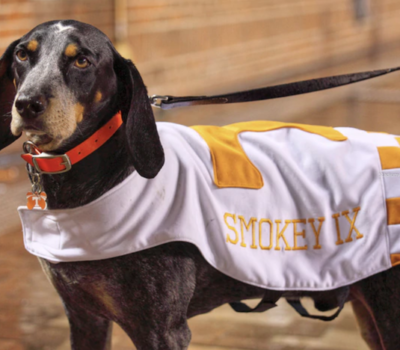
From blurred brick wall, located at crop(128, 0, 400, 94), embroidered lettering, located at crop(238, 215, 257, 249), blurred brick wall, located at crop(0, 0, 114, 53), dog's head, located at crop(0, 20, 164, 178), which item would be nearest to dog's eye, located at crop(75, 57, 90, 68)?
dog's head, located at crop(0, 20, 164, 178)

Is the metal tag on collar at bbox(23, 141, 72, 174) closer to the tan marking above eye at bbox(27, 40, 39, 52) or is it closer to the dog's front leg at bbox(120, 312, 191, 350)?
the tan marking above eye at bbox(27, 40, 39, 52)

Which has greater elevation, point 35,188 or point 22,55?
point 22,55

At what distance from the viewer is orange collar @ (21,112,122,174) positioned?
1744mm

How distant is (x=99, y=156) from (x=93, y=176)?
0.06 m

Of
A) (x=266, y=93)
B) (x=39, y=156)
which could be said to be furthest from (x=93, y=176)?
(x=266, y=93)

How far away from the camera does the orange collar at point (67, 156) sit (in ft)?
5.72

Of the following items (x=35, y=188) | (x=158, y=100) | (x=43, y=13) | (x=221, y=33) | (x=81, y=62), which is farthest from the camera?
(x=221, y=33)

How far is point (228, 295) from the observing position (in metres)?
2.06

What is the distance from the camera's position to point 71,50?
1.70 metres

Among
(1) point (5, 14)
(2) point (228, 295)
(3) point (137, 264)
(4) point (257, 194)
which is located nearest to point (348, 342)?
(2) point (228, 295)

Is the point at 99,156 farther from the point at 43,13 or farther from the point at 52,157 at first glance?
the point at 43,13

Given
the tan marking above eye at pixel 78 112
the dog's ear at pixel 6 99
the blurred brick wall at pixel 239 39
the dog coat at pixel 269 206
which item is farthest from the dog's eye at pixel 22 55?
the blurred brick wall at pixel 239 39

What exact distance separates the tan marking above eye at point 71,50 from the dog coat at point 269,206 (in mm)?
387

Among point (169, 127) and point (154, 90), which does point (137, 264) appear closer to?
point (169, 127)
